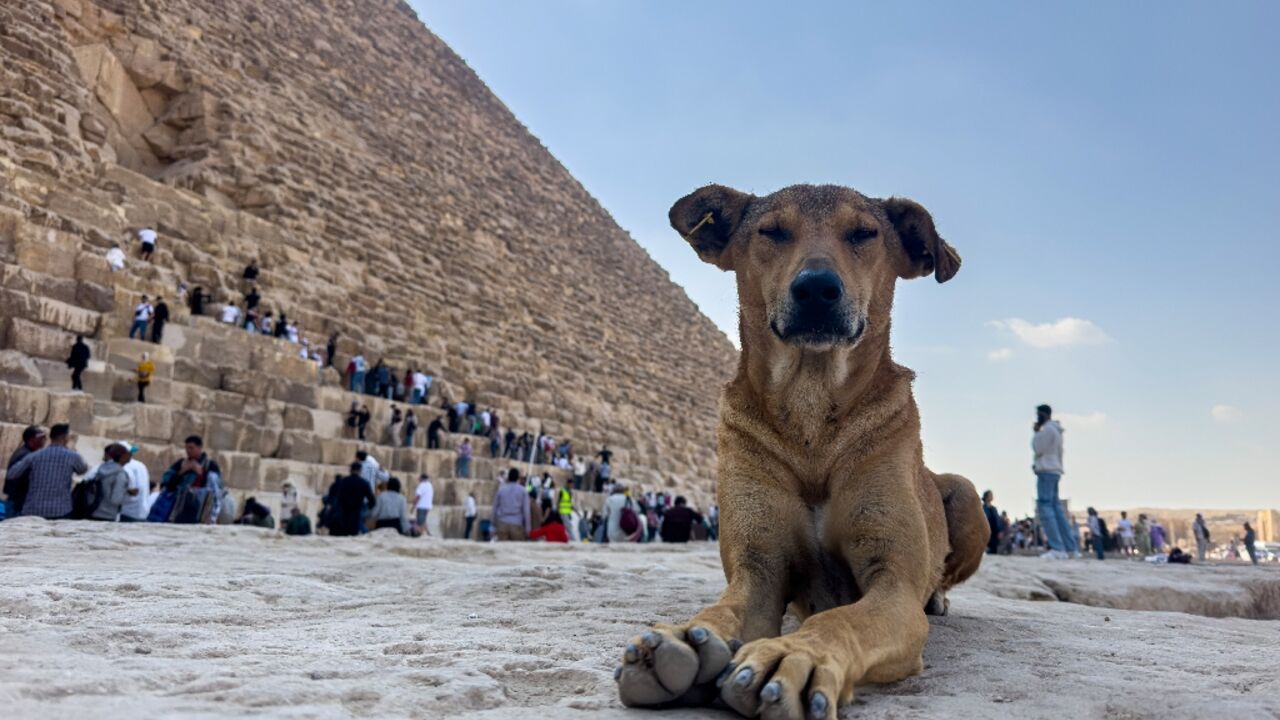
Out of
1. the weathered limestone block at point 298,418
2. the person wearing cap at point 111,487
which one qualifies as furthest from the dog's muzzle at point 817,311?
the weathered limestone block at point 298,418

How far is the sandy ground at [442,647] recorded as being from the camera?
4.04ft

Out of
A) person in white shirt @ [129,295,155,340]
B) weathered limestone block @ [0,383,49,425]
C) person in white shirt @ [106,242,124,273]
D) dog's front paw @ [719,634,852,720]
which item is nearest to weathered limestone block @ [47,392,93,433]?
weathered limestone block @ [0,383,49,425]

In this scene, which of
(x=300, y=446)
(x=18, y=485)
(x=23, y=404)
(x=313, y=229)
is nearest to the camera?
(x=18, y=485)

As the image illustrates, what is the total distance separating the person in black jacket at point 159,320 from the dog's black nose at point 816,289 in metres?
10.3

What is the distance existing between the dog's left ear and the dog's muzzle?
1.71ft

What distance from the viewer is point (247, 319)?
41.3ft

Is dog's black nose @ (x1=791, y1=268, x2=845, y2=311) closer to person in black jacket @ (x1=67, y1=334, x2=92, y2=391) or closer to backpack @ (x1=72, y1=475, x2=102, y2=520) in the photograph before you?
backpack @ (x1=72, y1=475, x2=102, y2=520)

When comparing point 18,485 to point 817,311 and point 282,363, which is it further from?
point 282,363

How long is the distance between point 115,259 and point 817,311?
11123 millimetres

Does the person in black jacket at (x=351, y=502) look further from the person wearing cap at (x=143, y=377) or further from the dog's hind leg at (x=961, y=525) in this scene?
the dog's hind leg at (x=961, y=525)

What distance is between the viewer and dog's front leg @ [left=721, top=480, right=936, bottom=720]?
1179mm

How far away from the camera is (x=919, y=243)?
2.25m

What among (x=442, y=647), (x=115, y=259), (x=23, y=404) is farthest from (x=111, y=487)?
(x=115, y=259)

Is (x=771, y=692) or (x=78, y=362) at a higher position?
(x=78, y=362)
